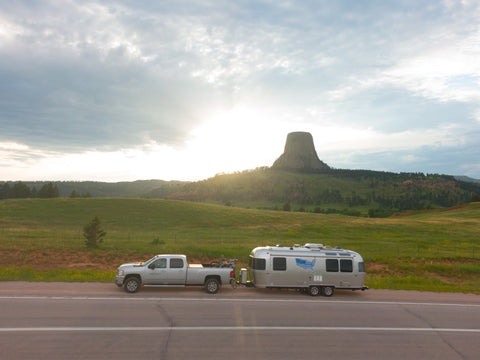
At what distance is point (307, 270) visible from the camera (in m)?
18.6

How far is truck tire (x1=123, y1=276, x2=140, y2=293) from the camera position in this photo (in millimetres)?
17203

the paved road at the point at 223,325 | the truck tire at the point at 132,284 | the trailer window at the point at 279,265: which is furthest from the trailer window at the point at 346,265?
the truck tire at the point at 132,284

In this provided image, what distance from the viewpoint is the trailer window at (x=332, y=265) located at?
18.7 metres

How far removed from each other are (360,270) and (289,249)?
13.9ft

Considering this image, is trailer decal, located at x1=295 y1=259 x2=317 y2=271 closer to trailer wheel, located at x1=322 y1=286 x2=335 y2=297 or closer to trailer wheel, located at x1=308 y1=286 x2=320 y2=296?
trailer wheel, located at x1=308 y1=286 x2=320 y2=296

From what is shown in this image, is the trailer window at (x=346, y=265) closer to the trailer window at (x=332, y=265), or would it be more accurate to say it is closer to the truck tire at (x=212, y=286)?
the trailer window at (x=332, y=265)

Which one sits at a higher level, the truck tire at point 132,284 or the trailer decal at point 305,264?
the trailer decal at point 305,264

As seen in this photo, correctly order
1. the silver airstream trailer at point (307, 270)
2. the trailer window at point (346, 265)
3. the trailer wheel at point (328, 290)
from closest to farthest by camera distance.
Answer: the silver airstream trailer at point (307, 270)
the trailer wheel at point (328, 290)
the trailer window at point (346, 265)

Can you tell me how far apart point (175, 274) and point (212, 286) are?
2.09 m

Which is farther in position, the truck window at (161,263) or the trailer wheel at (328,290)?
the trailer wheel at (328,290)

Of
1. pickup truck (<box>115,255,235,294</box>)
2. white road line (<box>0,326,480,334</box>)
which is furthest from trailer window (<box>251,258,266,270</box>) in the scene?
white road line (<box>0,326,480,334</box>)

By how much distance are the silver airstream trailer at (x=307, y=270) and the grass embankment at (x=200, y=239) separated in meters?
4.86

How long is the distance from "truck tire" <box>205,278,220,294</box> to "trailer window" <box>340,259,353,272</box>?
7076 mm

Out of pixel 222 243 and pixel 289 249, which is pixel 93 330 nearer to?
pixel 289 249
